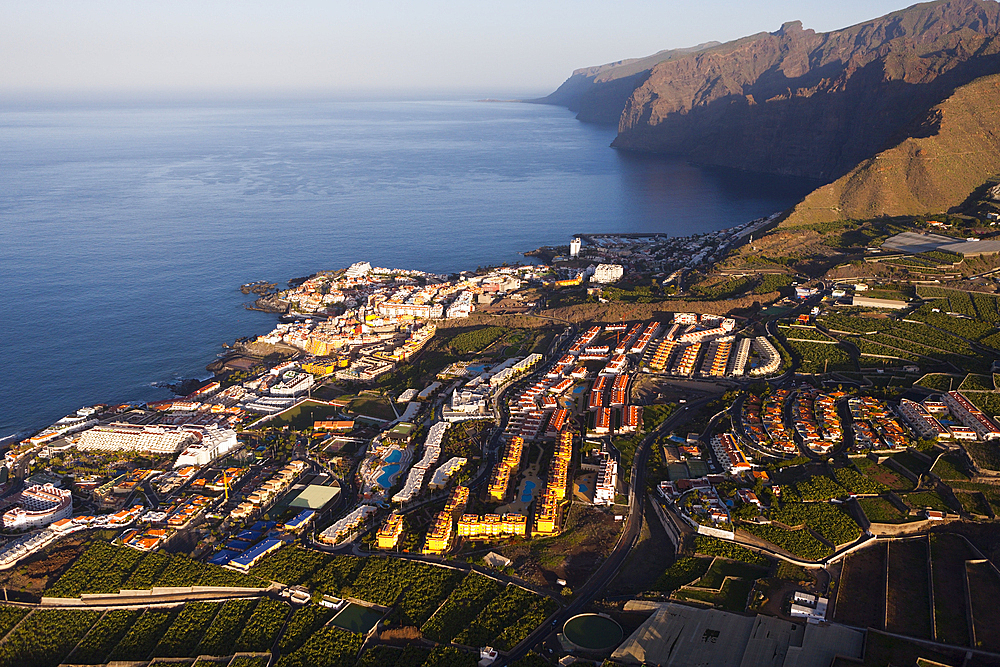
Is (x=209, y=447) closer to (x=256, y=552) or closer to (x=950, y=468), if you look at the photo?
(x=256, y=552)

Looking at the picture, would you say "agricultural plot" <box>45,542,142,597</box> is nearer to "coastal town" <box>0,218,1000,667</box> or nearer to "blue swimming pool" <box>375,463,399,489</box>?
"coastal town" <box>0,218,1000,667</box>

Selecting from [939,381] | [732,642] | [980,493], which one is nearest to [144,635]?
[732,642]

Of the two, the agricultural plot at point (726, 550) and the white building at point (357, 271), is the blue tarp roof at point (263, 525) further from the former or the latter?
the white building at point (357, 271)

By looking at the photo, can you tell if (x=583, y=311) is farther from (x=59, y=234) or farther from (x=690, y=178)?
(x=690, y=178)

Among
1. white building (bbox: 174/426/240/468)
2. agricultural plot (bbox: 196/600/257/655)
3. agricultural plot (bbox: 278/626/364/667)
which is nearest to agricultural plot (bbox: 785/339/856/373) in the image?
agricultural plot (bbox: 278/626/364/667)

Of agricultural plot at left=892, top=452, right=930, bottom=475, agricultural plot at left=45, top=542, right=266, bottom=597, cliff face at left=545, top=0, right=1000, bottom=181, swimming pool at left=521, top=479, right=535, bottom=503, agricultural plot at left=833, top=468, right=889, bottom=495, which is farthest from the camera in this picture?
cliff face at left=545, top=0, right=1000, bottom=181
